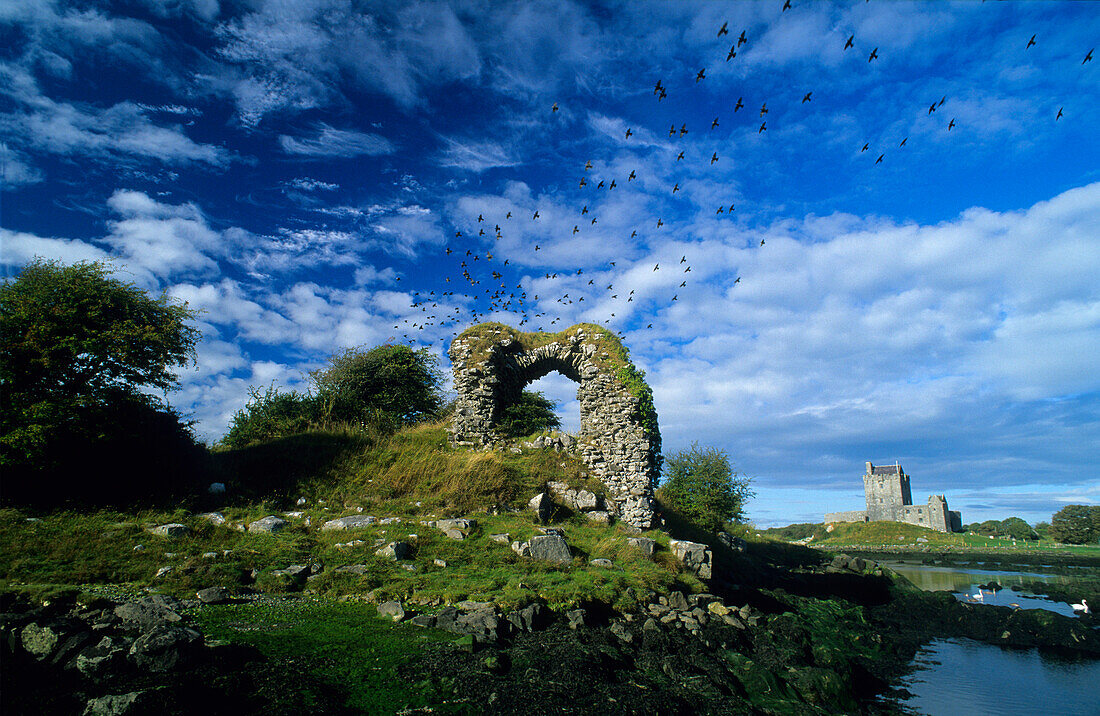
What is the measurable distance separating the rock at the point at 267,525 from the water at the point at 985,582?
21.7 meters

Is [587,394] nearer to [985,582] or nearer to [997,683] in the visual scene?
[997,683]

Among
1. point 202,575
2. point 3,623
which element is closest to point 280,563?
point 202,575

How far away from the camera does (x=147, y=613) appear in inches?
218

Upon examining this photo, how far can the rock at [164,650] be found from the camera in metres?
4.39

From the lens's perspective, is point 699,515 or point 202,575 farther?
point 699,515

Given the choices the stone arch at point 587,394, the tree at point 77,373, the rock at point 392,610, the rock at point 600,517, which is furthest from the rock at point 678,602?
the tree at point 77,373

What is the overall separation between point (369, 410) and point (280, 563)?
11.7 metres

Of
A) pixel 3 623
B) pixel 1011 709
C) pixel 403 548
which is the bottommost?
pixel 1011 709

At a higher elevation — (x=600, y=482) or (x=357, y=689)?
(x=600, y=482)

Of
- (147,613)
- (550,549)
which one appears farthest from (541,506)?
(147,613)

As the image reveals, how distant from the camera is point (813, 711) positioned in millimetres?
6102

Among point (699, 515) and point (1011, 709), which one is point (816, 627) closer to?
point (1011, 709)

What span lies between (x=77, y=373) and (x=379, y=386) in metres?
10.3

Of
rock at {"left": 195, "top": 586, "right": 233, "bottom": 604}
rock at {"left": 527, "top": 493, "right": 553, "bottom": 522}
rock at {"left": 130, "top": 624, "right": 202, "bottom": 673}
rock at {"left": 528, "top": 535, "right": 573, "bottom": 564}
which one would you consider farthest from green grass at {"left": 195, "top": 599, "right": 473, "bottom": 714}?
rock at {"left": 527, "top": 493, "right": 553, "bottom": 522}
